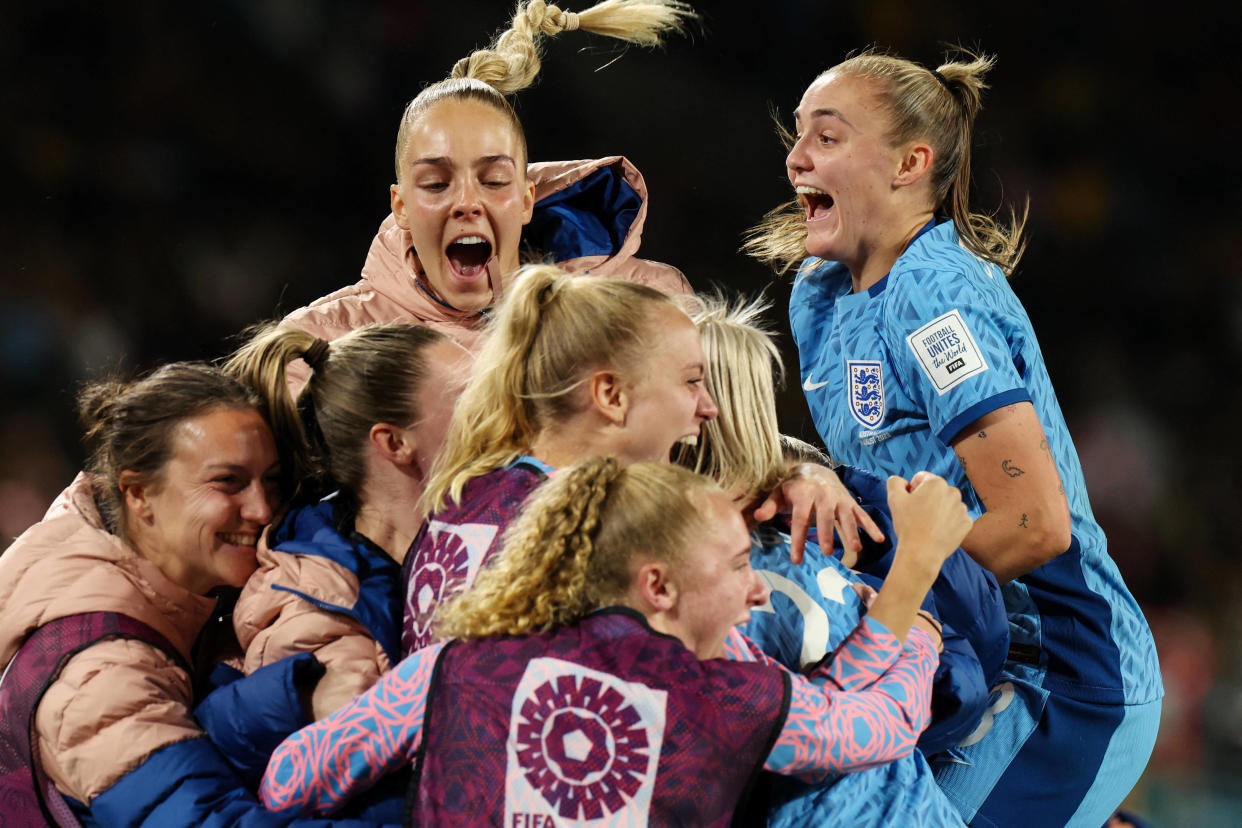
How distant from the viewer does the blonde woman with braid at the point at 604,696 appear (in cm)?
138

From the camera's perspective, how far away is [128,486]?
6.24 ft

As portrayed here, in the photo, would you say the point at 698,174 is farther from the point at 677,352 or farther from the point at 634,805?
the point at 634,805

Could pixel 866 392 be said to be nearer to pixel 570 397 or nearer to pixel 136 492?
pixel 570 397

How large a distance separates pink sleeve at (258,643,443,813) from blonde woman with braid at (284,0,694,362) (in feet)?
4.24

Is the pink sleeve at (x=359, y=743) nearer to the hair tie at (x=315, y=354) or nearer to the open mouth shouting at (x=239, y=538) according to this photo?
the open mouth shouting at (x=239, y=538)

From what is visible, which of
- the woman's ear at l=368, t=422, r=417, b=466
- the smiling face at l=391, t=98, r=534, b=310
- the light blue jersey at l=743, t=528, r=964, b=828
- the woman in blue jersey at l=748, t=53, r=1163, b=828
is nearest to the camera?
the light blue jersey at l=743, t=528, r=964, b=828

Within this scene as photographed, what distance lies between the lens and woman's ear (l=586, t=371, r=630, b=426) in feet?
5.61

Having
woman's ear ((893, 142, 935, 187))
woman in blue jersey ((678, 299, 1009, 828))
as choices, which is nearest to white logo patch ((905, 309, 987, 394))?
woman in blue jersey ((678, 299, 1009, 828))

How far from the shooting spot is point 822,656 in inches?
63.8

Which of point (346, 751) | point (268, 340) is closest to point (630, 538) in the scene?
point (346, 751)

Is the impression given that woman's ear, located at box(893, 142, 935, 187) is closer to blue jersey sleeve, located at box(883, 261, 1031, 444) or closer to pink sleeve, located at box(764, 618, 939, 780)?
blue jersey sleeve, located at box(883, 261, 1031, 444)

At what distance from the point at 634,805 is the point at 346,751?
339 millimetres

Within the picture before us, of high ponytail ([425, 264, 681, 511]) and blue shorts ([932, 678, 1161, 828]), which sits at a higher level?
high ponytail ([425, 264, 681, 511])

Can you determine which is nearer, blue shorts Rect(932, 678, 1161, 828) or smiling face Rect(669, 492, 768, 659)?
smiling face Rect(669, 492, 768, 659)
